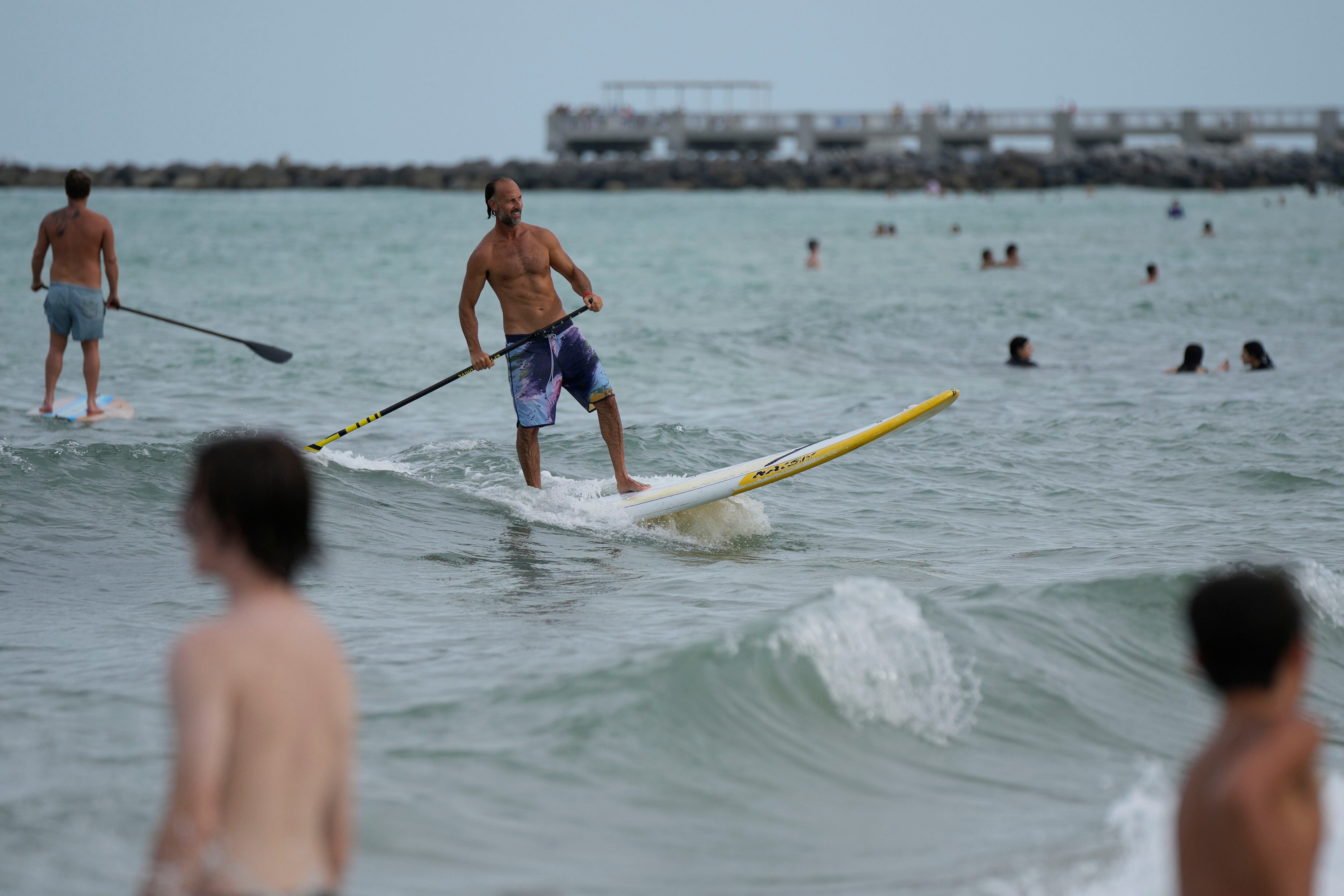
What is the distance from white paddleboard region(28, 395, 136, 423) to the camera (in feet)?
35.6

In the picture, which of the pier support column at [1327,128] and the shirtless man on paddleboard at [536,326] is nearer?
the shirtless man on paddleboard at [536,326]

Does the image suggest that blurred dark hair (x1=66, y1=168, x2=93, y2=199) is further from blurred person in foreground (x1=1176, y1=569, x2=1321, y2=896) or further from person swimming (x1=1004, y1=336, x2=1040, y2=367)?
person swimming (x1=1004, y1=336, x2=1040, y2=367)

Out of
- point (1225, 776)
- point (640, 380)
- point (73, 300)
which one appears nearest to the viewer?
point (1225, 776)

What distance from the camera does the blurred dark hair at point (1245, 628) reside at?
2225 millimetres

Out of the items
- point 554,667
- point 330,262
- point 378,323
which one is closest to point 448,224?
point 330,262

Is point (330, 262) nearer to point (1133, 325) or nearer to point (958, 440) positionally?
point (1133, 325)

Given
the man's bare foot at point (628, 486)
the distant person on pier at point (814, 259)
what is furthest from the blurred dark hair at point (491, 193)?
the distant person on pier at point (814, 259)

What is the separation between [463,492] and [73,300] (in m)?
3.80

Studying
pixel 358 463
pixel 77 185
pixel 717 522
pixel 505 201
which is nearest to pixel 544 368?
pixel 505 201

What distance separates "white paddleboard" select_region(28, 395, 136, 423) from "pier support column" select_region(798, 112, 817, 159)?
85.8 m

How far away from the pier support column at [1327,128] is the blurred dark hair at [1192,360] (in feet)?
295

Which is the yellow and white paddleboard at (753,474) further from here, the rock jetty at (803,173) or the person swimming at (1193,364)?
the rock jetty at (803,173)

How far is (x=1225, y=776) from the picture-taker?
2.16m

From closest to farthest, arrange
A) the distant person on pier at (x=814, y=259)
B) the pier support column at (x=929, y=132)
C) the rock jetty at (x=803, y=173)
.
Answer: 1. the distant person on pier at (x=814, y=259)
2. the rock jetty at (x=803, y=173)
3. the pier support column at (x=929, y=132)
